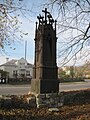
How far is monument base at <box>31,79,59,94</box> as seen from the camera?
13.4 meters

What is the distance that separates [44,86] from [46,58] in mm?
1478

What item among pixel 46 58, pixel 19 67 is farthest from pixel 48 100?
pixel 19 67

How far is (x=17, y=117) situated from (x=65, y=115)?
194cm

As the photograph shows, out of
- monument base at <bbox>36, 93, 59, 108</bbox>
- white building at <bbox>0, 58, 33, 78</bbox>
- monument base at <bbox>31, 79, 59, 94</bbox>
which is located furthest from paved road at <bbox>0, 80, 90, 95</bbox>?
white building at <bbox>0, 58, 33, 78</bbox>

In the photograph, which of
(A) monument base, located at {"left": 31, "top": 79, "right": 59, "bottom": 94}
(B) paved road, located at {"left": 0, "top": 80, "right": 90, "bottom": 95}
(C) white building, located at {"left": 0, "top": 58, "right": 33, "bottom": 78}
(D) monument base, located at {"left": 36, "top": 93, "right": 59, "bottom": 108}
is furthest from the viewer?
(C) white building, located at {"left": 0, "top": 58, "right": 33, "bottom": 78}

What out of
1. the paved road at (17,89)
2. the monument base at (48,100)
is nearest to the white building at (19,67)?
the paved road at (17,89)

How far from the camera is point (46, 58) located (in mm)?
13820

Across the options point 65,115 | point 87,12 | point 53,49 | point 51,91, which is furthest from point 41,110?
point 87,12

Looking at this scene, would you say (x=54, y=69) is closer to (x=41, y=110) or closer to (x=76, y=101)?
(x=76, y=101)

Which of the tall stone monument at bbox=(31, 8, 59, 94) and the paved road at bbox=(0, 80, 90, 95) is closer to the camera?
the tall stone monument at bbox=(31, 8, 59, 94)

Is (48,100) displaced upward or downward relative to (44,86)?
downward

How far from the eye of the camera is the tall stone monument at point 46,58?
44.6 ft

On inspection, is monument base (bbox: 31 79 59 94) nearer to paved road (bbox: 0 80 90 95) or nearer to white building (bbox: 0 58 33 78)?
paved road (bbox: 0 80 90 95)

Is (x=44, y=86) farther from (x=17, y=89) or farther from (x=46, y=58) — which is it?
(x=17, y=89)
